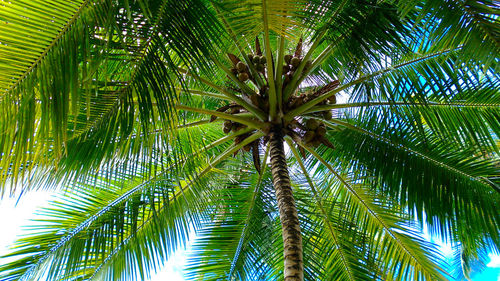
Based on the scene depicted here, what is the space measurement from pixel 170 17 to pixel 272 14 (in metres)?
0.89

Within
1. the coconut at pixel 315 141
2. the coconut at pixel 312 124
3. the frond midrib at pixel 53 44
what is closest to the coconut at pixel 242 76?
the coconut at pixel 312 124

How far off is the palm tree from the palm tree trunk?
15 millimetres

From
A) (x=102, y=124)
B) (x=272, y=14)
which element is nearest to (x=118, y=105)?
(x=102, y=124)

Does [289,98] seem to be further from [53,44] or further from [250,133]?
[53,44]

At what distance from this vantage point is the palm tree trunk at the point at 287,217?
3061mm

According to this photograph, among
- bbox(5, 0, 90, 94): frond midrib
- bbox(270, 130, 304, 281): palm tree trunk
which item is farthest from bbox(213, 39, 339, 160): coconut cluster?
bbox(5, 0, 90, 94): frond midrib

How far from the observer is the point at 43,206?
183 inches

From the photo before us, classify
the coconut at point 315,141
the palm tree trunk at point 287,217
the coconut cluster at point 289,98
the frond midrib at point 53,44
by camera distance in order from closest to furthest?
the frond midrib at point 53,44, the palm tree trunk at point 287,217, the coconut cluster at point 289,98, the coconut at point 315,141

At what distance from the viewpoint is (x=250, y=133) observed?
4758mm

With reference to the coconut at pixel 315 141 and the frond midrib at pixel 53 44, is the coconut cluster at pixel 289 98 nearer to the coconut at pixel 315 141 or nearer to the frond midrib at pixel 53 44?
the coconut at pixel 315 141

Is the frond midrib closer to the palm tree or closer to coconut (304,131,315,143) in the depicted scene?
the palm tree

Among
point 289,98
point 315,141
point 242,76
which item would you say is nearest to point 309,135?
point 315,141

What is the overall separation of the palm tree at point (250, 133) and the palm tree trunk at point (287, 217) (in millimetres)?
15

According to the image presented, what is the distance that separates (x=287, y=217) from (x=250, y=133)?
151 centimetres
